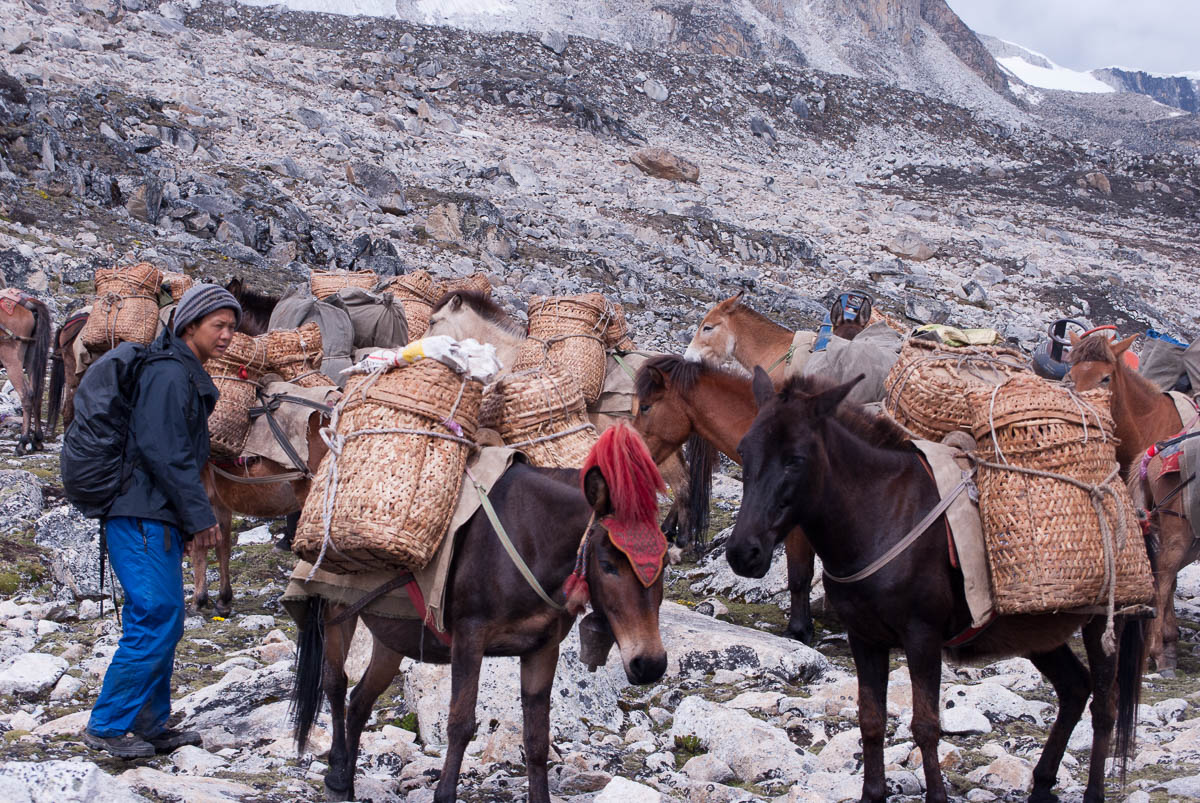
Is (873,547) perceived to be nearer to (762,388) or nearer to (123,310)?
(762,388)

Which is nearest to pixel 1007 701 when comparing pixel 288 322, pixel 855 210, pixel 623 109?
pixel 288 322

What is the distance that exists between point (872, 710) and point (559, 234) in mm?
→ 19578

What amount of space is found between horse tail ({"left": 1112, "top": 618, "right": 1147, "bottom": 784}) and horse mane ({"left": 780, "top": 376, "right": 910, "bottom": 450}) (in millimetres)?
1343

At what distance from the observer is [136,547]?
13.6 feet

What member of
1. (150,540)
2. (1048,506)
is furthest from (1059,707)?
(150,540)

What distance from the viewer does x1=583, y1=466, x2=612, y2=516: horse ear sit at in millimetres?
3438

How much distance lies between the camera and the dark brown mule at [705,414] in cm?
634

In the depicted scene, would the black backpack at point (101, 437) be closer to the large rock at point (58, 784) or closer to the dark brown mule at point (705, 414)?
the large rock at point (58, 784)

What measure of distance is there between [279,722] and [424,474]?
1.80 metres

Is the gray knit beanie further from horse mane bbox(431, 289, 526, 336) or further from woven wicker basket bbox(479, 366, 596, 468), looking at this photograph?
horse mane bbox(431, 289, 526, 336)

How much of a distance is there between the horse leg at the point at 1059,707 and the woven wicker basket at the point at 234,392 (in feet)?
16.4

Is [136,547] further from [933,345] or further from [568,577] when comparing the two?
[933,345]

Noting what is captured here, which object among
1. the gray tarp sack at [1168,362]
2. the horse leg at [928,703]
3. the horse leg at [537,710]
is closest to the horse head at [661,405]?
the horse leg at [537,710]

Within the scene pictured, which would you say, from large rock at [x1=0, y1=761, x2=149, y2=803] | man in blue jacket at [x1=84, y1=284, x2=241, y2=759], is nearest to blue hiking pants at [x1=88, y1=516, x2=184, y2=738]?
man in blue jacket at [x1=84, y1=284, x2=241, y2=759]
